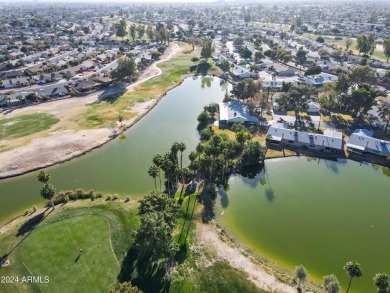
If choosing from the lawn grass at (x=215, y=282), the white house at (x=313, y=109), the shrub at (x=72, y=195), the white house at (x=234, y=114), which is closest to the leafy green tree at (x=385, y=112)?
the white house at (x=313, y=109)

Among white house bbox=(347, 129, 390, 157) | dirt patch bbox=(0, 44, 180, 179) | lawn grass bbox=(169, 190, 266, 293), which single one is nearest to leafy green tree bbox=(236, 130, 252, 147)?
white house bbox=(347, 129, 390, 157)

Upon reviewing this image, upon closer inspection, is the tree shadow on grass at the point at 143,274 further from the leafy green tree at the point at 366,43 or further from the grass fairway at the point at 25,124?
the leafy green tree at the point at 366,43

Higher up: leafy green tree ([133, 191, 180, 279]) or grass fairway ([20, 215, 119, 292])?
leafy green tree ([133, 191, 180, 279])

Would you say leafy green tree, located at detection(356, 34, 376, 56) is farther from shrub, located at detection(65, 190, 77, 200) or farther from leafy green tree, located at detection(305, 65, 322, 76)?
shrub, located at detection(65, 190, 77, 200)

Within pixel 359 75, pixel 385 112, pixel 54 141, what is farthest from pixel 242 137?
pixel 359 75

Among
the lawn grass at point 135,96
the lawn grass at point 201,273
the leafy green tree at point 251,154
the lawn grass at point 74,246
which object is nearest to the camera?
the lawn grass at point 201,273
